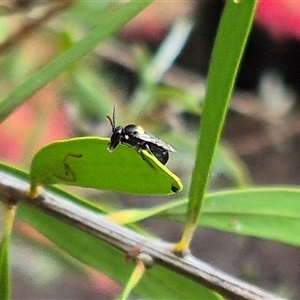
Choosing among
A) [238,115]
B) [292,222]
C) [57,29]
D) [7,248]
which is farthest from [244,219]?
[238,115]

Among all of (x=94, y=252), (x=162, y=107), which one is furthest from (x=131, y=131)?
(x=162, y=107)

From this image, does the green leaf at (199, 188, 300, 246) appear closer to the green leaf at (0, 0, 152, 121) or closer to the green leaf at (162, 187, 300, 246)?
the green leaf at (162, 187, 300, 246)

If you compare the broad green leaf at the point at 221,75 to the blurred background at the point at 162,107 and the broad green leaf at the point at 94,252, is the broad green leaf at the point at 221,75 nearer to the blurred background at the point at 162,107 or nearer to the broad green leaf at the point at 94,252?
the broad green leaf at the point at 94,252

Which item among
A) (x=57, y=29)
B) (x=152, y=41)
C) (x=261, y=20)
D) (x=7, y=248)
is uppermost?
(x=261, y=20)

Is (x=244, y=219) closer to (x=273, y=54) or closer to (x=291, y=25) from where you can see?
(x=291, y=25)

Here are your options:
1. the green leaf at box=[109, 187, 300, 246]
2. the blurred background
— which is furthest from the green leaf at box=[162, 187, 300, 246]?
the blurred background

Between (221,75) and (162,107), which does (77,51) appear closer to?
(221,75)
